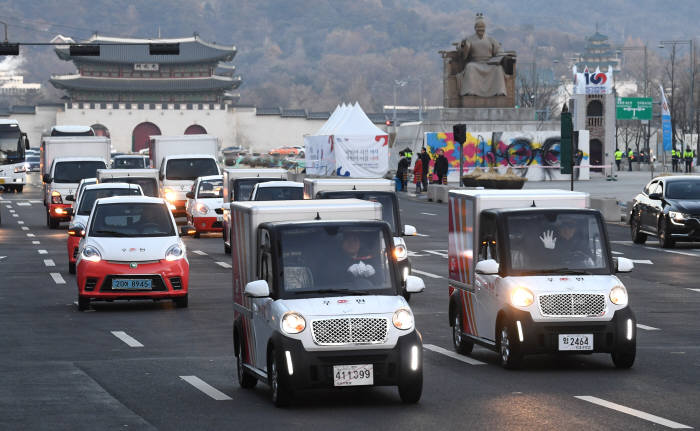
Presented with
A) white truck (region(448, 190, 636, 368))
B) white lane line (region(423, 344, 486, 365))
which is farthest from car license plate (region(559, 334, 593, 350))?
white lane line (region(423, 344, 486, 365))

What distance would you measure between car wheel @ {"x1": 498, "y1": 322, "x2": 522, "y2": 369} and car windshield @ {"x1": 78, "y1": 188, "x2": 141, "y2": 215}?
14826 mm

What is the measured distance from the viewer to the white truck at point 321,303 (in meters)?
10.8

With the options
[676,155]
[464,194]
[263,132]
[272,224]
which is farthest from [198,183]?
[263,132]

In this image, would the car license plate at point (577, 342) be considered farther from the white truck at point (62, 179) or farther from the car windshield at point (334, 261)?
the white truck at point (62, 179)

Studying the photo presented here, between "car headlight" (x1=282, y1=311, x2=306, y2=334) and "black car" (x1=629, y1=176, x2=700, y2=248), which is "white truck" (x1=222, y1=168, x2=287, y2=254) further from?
"car headlight" (x1=282, y1=311, x2=306, y2=334)

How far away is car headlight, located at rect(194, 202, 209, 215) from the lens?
1411 inches

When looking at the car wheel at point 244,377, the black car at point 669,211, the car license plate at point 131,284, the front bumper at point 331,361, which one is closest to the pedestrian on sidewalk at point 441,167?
the black car at point 669,211

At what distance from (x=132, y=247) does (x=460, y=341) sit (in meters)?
6.79

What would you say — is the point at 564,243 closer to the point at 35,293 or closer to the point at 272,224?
the point at 272,224

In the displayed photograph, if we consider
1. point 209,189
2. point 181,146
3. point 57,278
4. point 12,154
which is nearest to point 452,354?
point 57,278

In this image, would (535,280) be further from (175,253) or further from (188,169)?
(188,169)

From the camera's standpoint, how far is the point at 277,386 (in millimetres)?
11008

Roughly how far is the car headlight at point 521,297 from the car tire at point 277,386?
9.67ft

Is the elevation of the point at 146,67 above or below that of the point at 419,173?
above
